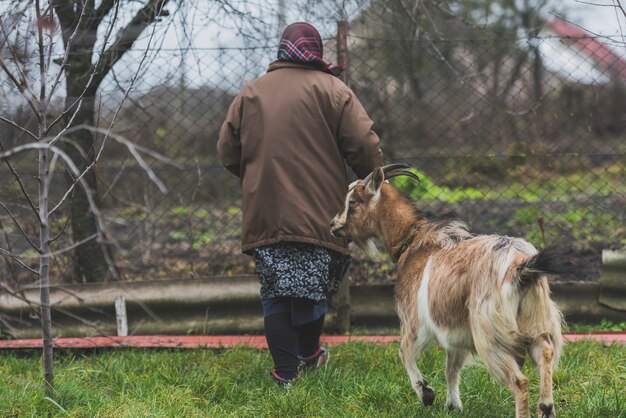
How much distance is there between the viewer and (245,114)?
4.87m

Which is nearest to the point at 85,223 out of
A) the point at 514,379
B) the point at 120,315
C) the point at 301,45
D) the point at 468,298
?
the point at 120,315


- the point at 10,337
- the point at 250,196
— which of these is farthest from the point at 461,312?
the point at 10,337

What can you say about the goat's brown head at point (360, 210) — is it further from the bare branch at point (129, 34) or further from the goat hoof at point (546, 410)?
the bare branch at point (129, 34)

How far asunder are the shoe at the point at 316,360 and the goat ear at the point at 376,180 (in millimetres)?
1252

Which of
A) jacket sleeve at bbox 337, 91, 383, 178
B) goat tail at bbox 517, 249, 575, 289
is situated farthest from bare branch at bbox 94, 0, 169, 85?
goat tail at bbox 517, 249, 575, 289

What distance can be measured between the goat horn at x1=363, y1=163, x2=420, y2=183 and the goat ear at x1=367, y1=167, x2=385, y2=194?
0.04 metres

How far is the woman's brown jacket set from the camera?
4762mm

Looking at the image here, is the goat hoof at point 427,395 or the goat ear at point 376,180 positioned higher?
the goat ear at point 376,180

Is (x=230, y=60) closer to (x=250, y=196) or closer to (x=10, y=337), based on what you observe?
(x=250, y=196)

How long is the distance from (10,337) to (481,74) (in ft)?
16.0

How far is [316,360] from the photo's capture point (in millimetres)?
5301

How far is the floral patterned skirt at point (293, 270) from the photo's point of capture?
481 centimetres

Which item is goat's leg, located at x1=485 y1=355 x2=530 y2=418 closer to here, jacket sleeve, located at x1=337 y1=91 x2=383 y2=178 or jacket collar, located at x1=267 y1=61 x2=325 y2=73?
jacket sleeve, located at x1=337 y1=91 x2=383 y2=178

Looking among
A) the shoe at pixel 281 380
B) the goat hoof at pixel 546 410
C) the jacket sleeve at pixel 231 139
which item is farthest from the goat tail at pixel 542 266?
the jacket sleeve at pixel 231 139
